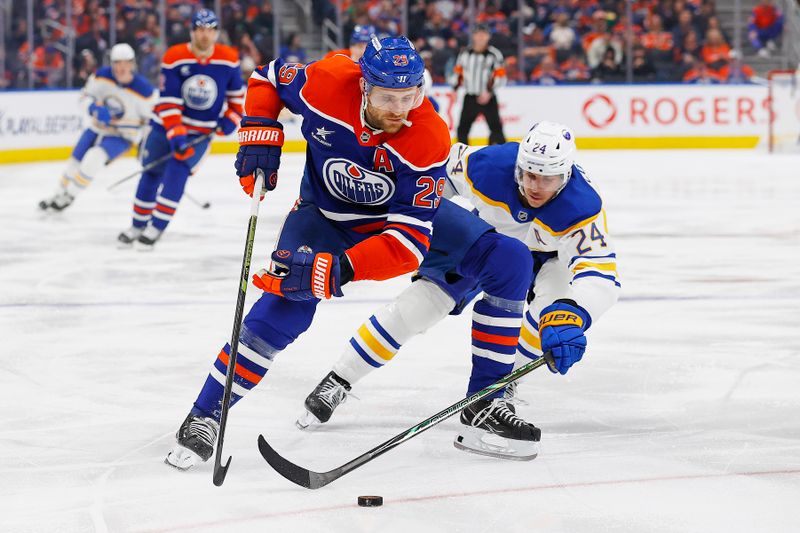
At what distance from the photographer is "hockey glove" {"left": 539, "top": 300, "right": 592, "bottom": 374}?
9.29 feet

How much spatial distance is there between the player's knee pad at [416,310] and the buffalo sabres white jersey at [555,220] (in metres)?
0.30

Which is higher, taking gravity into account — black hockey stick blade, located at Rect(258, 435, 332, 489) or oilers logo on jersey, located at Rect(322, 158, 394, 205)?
oilers logo on jersey, located at Rect(322, 158, 394, 205)

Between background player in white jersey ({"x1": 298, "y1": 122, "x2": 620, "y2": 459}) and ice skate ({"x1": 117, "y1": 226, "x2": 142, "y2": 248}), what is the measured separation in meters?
3.71

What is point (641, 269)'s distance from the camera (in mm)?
5852

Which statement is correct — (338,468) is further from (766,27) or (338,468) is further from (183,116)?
(766,27)

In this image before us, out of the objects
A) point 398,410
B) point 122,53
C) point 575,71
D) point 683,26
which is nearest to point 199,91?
point 122,53

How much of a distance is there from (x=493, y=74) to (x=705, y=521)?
8758 mm

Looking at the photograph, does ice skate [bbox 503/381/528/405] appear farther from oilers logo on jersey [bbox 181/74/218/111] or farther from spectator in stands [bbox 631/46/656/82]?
spectator in stands [bbox 631/46/656/82]

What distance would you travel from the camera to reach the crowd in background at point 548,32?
1280 cm

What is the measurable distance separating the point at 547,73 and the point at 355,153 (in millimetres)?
10303

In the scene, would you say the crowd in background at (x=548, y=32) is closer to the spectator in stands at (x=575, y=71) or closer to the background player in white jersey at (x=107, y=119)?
the spectator in stands at (x=575, y=71)

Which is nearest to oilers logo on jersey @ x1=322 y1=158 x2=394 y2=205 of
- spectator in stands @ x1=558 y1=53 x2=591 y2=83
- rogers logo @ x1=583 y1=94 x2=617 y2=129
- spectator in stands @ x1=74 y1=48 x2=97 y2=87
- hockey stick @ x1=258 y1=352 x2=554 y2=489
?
hockey stick @ x1=258 y1=352 x2=554 y2=489

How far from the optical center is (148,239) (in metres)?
6.63

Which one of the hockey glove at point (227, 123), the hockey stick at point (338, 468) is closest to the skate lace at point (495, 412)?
the hockey stick at point (338, 468)
